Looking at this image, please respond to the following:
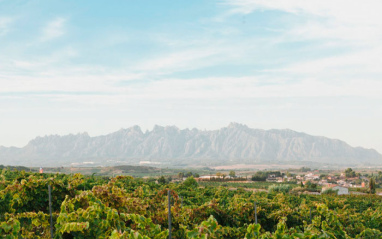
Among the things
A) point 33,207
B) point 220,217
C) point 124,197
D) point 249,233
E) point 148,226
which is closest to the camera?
point 249,233

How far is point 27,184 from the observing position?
384 inches

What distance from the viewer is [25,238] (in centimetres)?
830

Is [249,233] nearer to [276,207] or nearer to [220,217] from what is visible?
[220,217]

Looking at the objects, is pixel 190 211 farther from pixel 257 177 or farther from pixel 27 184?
pixel 257 177

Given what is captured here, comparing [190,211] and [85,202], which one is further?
[190,211]

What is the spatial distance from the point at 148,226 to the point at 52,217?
2.94 metres

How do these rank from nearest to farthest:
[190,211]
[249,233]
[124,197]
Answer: [249,233]
[124,197]
[190,211]

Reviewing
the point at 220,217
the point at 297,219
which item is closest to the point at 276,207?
the point at 297,219

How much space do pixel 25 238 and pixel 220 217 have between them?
560cm

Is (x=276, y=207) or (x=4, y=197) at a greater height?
(x=4, y=197)

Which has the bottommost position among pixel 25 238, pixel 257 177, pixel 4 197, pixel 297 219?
pixel 257 177

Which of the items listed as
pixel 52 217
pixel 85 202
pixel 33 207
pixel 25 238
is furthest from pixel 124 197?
pixel 33 207

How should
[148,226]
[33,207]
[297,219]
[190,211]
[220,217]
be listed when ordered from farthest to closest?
[297,219] → [220,217] → [33,207] → [190,211] → [148,226]

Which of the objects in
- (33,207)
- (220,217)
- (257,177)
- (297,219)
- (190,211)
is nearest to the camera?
(190,211)
